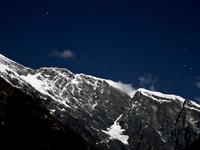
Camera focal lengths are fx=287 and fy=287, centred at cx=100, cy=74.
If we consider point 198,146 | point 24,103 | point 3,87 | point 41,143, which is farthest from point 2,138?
point 198,146

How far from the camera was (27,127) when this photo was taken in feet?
120

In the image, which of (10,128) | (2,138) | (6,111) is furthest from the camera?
(6,111)

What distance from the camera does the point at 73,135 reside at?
4497cm

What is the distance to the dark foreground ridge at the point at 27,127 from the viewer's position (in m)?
32.9

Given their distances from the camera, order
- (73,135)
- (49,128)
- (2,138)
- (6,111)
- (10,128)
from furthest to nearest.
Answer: (73,135)
(49,128)
(6,111)
(10,128)
(2,138)

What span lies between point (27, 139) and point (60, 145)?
553cm

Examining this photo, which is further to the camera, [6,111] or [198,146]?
[198,146]

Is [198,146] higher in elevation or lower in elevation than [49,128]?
higher

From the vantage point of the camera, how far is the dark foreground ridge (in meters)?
32.9

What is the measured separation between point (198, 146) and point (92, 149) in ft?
53.9

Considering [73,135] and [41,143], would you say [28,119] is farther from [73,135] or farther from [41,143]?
[73,135]

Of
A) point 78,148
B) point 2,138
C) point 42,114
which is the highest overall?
point 42,114

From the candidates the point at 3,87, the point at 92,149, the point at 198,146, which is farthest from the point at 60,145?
the point at 198,146

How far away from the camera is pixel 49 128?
1629 inches
